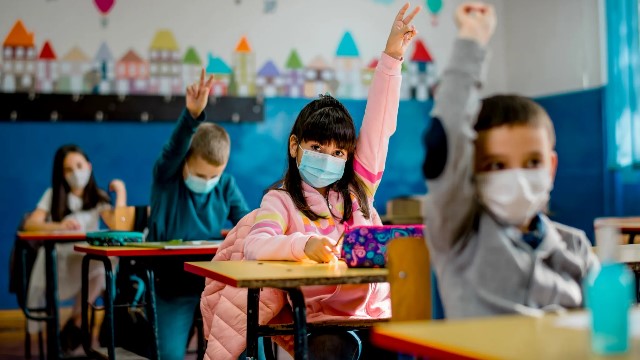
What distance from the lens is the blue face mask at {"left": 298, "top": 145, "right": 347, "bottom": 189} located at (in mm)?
2477

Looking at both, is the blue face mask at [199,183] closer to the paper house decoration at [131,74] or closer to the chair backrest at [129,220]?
the chair backrest at [129,220]

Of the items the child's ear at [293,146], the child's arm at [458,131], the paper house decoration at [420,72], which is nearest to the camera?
the child's arm at [458,131]

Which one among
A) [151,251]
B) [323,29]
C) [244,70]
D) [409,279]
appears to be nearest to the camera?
[409,279]

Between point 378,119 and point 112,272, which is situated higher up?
point 378,119

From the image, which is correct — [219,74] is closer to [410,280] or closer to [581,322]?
[410,280]

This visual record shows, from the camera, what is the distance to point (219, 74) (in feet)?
22.2

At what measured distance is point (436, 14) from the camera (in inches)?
288

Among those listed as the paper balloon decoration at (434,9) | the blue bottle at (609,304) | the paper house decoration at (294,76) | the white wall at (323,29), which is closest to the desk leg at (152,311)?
the blue bottle at (609,304)

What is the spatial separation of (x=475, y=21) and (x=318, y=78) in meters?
5.62

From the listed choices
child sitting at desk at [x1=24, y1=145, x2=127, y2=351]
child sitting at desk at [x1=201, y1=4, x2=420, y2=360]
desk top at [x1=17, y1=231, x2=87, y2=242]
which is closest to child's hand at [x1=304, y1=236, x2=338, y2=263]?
child sitting at desk at [x1=201, y1=4, x2=420, y2=360]

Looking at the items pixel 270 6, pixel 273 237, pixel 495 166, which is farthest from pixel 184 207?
pixel 270 6

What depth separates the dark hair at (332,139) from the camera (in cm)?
252

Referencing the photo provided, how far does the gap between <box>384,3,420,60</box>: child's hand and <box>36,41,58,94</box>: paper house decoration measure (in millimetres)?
4490

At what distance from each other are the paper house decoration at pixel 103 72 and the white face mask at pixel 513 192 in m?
5.47
